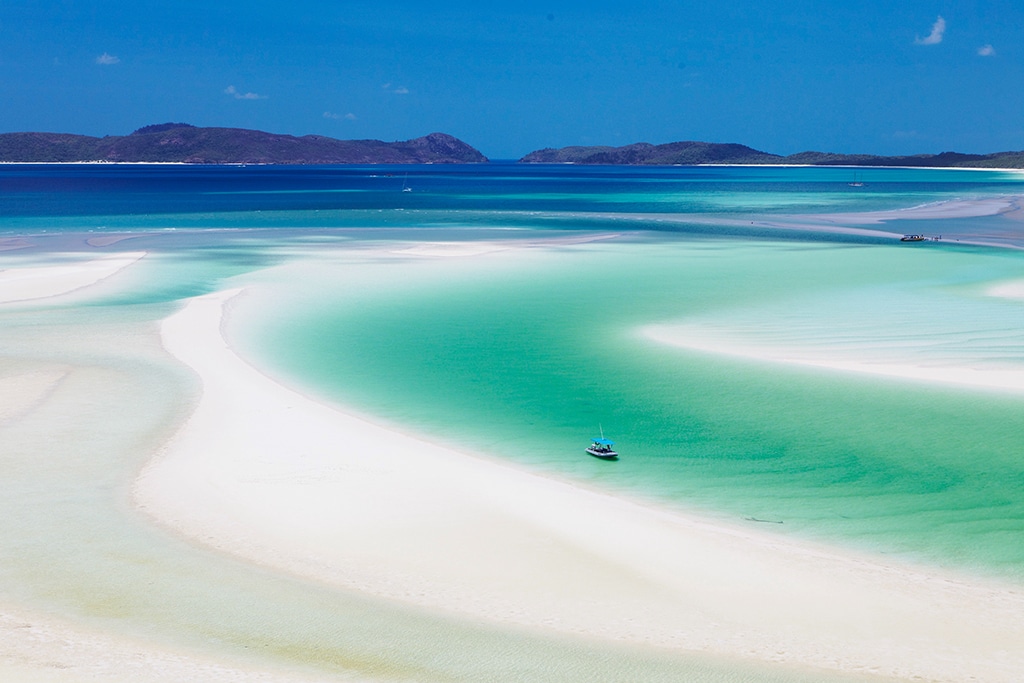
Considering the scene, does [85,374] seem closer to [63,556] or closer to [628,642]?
[63,556]

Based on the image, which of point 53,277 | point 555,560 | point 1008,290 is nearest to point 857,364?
point 555,560

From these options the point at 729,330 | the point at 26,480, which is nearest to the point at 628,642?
the point at 26,480

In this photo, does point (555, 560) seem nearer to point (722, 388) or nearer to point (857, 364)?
point (722, 388)

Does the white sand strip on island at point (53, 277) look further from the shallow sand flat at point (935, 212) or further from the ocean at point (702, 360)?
the shallow sand flat at point (935, 212)

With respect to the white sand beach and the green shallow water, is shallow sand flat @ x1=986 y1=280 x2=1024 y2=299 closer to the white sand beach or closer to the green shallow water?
the green shallow water

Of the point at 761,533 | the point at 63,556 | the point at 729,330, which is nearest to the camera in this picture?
the point at 63,556

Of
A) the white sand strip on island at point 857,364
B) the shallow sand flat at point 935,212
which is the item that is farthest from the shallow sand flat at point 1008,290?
the shallow sand flat at point 935,212
